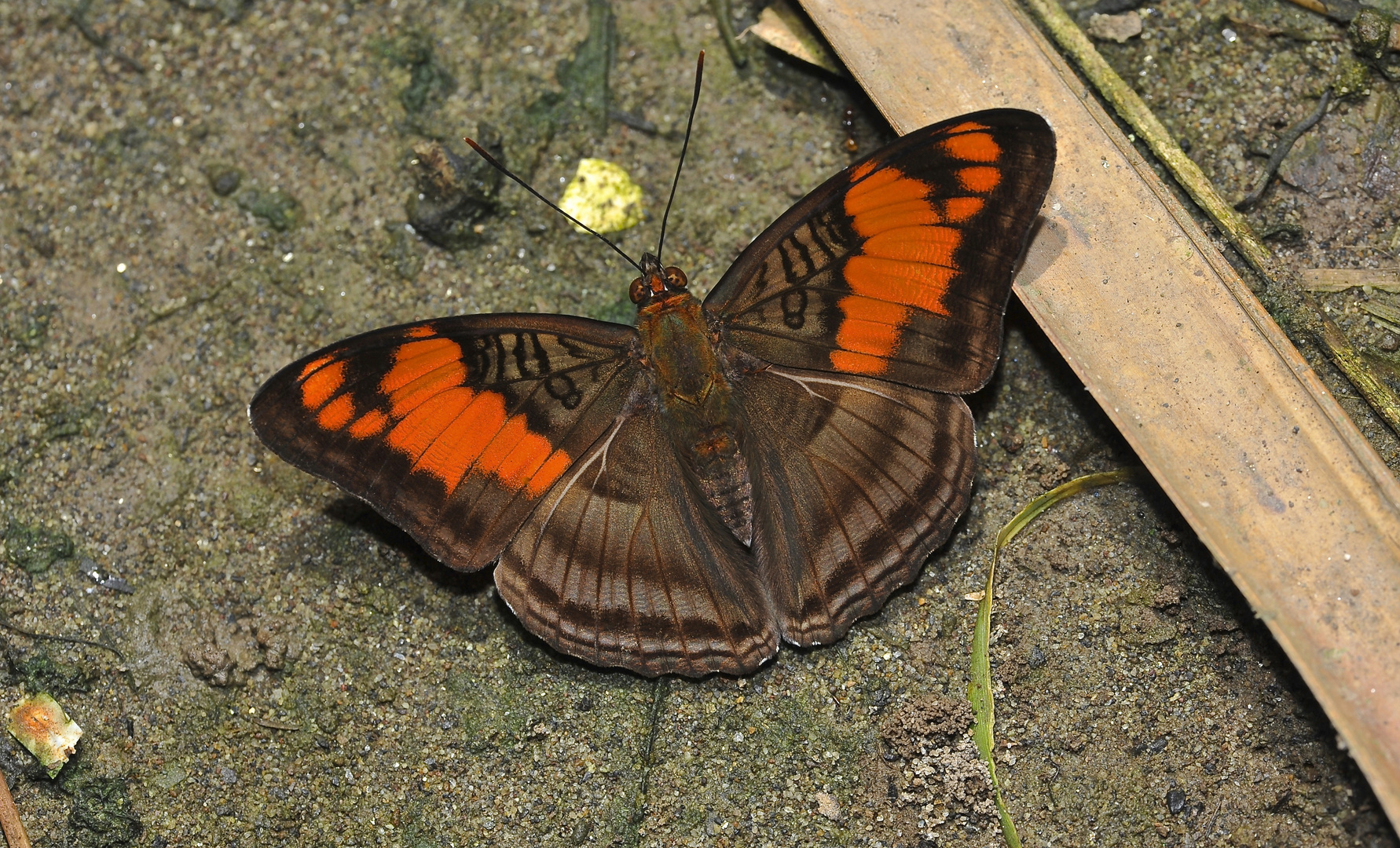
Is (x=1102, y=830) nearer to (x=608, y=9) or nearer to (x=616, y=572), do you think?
(x=616, y=572)

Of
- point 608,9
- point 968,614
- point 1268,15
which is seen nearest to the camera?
point 968,614

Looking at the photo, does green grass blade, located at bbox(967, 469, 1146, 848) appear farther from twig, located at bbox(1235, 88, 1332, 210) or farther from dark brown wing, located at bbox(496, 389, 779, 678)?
twig, located at bbox(1235, 88, 1332, 210)

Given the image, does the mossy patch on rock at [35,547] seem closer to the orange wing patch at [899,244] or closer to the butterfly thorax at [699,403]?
the butterfly thorax at [699,403]

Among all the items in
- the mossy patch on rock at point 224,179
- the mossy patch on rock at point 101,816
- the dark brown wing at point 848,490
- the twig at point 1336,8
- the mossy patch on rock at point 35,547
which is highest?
the twig at point 1336,8

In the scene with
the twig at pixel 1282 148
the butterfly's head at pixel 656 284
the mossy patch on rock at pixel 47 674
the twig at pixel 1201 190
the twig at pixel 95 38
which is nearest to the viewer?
the butterfly's head at pixel 656 284

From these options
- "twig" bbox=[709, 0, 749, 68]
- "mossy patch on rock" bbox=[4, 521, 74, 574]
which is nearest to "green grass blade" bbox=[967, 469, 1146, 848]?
"twig" bbox=[709, 0, 749, 68]

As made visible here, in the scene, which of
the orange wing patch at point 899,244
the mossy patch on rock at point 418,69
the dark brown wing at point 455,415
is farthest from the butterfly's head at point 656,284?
the mossy patch on rock at point 418,69

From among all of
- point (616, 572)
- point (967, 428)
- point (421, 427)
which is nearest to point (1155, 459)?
point (967, 428)
